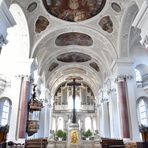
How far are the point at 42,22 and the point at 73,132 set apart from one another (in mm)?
8850

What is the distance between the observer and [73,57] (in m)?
19.2

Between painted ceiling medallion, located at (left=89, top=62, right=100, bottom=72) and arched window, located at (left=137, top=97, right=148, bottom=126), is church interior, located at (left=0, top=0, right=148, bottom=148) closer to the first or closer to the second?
arched window, located at (left=137, top=97, right=148, bottom=126)

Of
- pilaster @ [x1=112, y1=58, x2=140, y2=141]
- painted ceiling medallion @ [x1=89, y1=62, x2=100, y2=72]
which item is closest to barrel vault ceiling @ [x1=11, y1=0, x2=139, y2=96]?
pilaster @ [x1=112, y1=58, x2=140, y2=141]

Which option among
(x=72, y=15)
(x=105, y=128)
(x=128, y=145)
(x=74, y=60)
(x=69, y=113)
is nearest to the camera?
(x=128, y=145)

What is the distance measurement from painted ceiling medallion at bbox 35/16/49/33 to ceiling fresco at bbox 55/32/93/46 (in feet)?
7.25

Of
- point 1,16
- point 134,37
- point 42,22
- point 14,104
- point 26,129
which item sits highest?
point 42,22

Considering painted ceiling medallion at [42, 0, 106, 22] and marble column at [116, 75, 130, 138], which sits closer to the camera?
marble column at [116, 75, 130, 138]

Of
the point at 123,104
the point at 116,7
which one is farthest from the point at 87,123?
the point at 116,7

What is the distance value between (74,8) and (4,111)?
29.1ft

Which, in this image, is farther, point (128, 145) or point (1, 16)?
point (128, 145)

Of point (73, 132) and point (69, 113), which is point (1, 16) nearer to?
point (73, 132)

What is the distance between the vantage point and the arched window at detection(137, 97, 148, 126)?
13.1 m

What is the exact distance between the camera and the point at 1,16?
6746 millimetres

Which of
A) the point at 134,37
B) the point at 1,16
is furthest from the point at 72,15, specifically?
the point at 1,16
